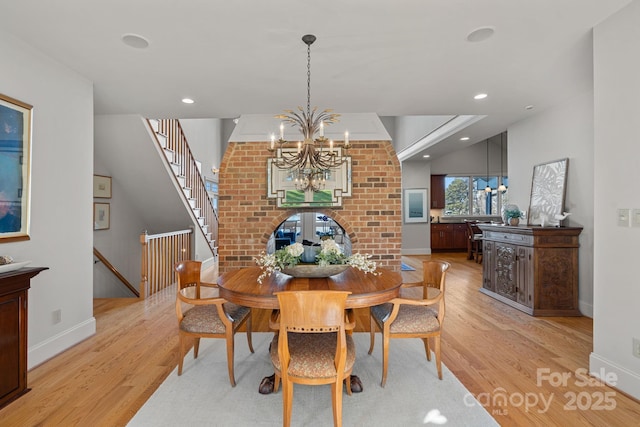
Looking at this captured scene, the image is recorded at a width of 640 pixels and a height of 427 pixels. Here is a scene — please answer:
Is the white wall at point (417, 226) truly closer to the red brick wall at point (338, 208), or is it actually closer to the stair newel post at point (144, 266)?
the red brick wall at point (338, 208)

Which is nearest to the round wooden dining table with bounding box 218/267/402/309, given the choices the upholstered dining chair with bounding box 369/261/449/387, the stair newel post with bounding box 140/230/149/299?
the upholstered dining chair with bounding box 369/261/449/387

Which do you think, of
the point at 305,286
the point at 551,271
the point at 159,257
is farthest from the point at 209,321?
the point at 551,271

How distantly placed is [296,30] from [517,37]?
1.67 metres

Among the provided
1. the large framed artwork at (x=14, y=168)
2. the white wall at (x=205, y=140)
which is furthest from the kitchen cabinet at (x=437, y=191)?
the large framed artwork at (x=14, y=168)

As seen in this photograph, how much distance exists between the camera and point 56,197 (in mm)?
2701

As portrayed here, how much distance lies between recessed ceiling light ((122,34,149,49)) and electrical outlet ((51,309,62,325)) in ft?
7.72

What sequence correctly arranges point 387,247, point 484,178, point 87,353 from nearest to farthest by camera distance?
point 87,353
point 387,247
point 484,178

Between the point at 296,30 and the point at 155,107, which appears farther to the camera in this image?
the point at 155,107

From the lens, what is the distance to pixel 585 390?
2107mm

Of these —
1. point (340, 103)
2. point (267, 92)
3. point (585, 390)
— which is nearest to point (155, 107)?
point (267, 92)

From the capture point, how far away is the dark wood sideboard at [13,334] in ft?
6.34

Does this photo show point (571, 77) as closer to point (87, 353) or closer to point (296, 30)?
point (296, 30)

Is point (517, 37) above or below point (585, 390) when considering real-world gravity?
above

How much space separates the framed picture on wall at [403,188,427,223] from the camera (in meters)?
8.51
